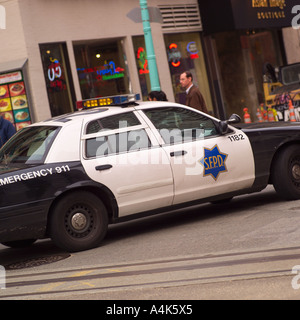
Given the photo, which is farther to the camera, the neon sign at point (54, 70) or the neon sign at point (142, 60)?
the neon sign at point (142, 60)

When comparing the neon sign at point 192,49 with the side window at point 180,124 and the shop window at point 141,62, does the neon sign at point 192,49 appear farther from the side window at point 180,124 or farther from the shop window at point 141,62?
the side window at point 180,124

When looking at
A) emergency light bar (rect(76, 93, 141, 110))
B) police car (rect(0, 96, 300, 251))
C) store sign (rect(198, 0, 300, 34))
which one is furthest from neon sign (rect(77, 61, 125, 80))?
police car (rect(0, 96, 300, 251))

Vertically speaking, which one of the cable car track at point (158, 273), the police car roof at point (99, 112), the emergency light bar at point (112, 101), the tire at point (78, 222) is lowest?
the cable car track at point (158, 273)

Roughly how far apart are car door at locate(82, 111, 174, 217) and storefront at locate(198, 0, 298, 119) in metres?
14.3

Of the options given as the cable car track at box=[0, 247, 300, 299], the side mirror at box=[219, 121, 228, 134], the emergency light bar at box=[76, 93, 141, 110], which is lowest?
the cable car track at box=[0, 247, 300, 299]

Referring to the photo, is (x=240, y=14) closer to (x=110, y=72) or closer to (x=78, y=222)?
(x=110, y=72)

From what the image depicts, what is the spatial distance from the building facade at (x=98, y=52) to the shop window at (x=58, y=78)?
2 centimetres

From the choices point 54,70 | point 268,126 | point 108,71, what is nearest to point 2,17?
point 54,70

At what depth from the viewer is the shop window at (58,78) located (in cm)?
1791

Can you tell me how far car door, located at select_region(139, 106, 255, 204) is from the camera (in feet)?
28.7

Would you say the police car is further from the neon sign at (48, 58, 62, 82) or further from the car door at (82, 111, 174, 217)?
the neon sign at (48, 58, 62, 82)

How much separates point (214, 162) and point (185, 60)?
1373 cm

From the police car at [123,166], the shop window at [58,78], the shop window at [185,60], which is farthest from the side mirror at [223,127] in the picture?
the shop window at [185,60]
